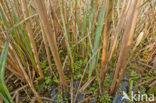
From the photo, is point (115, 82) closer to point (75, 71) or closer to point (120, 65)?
point (120, 65)

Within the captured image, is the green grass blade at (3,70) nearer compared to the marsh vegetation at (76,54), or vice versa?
the green grass blade at (3,70)

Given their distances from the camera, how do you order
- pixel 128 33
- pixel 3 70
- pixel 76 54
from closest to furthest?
1. pixel 3 70
2. pixel 128 33
3. pixel 76 54

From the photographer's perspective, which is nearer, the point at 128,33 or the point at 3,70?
the point at 3,70

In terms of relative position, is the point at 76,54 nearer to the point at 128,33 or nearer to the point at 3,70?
the point at 128,33

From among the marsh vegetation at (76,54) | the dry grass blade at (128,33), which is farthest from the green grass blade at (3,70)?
the dry grass blade at (128,33)

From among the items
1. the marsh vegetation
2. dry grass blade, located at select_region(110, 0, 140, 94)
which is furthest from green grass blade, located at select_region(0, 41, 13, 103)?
dry grass blade, located at select_region(110, 0, 140, 94)

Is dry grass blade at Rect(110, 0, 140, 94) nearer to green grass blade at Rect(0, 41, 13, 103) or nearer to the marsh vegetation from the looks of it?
the marsh vegetation

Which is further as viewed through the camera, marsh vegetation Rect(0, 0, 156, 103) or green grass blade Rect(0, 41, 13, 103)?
marsh vegetation Rect(0, 0, 156, 103)

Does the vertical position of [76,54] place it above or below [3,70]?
below

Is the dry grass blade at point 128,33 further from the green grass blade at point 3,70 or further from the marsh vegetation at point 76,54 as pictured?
the green grass blade at point 3,70

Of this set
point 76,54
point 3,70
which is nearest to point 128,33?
point 3,70

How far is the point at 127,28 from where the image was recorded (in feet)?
1.73

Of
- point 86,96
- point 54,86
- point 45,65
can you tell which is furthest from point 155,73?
point 45,65

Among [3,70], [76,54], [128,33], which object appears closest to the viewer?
[3,70]
